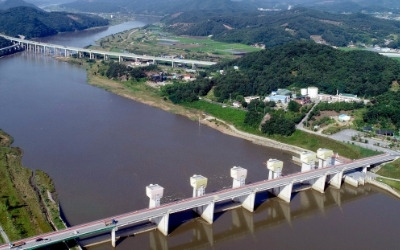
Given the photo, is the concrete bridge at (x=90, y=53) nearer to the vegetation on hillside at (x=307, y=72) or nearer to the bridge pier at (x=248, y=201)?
the vegetation on hillside at (x=307, y=72)

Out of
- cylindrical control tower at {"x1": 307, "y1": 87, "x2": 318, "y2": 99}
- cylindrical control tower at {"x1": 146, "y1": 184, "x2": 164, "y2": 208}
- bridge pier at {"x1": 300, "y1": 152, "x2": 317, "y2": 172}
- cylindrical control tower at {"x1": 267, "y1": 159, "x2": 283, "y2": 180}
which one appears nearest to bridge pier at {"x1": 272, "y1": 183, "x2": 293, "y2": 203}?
cylindrical control tower at {"x1": 267, "y1": 159, "x2": 283, "y2": 180}

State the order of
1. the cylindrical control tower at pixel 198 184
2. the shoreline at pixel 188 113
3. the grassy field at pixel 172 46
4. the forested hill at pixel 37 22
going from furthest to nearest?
the forested hill at pixel 37 22
the grassy field at pixel 172 46
the shoreline at pixel 188 113
the cylindrical control tower at pixel 198 184

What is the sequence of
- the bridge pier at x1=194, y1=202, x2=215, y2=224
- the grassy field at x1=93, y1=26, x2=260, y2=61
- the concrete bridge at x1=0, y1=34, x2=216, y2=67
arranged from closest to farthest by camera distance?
the bridge pier at x1=194, y1=202, x2=215, y2=224, the concrete bridge at x1=0, y1=34, x2=216, y2=67, the grassy field at x1=93, y1=26, x2=260, y2=61

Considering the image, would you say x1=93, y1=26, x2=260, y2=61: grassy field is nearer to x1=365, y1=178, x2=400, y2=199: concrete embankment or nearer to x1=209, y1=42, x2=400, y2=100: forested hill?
x1=209, y1=42, x2=400, y2=100: forested hill

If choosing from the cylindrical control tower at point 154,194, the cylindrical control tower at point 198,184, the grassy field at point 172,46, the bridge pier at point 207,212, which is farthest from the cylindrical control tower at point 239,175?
the grassy field at point 172,46

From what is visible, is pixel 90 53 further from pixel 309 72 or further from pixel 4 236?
pixel 4 236
